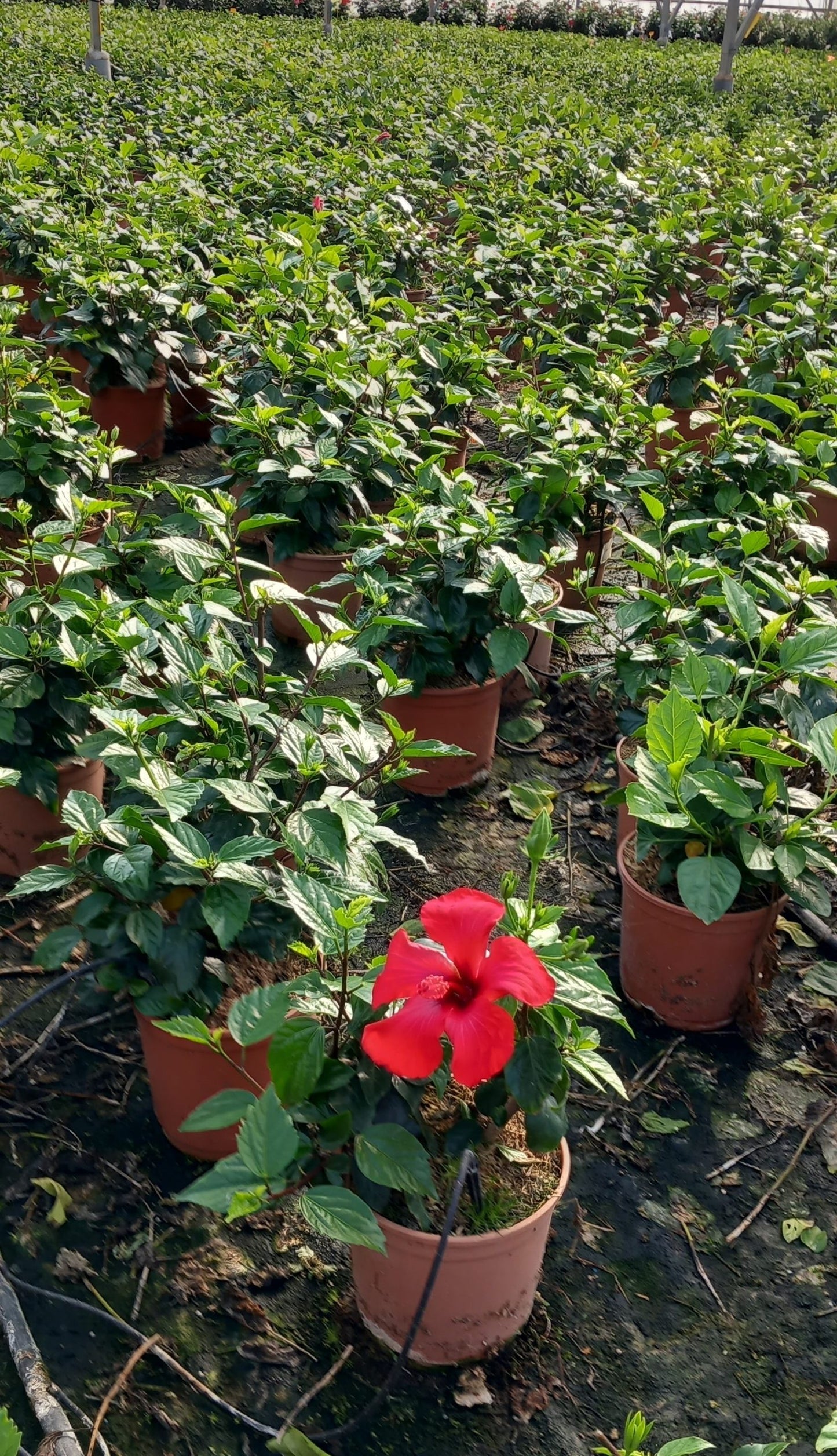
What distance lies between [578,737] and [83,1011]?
5.36ft

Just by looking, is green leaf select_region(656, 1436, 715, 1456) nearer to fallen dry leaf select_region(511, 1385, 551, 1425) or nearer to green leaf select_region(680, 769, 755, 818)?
fallen dry leaf select_region(511, 1385, 551, 1425)

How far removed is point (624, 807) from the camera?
9.04ft

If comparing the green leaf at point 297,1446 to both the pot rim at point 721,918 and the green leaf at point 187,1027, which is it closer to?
the green leaf at point 187,1027

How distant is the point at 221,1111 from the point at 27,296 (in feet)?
19.9

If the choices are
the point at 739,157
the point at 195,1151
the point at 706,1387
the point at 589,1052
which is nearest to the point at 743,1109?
the point at 706,1387

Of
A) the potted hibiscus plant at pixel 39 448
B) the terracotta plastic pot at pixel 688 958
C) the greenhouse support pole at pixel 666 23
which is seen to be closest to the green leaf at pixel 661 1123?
the terracotta plastic pot at pixel 688 958

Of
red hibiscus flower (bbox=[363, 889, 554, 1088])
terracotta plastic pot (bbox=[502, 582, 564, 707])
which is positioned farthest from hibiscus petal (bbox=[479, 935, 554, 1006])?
terracotta plastic pot (bbox=[502, 582, 564, 707])

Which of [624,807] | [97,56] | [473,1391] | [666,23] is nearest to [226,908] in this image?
[473,1391]

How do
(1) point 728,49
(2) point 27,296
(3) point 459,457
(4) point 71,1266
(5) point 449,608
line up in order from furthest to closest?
(1) point 728,49 → (2) point 27,296 → (3) point 459,457 → (5) point 449,608 → (4) point 71,1266

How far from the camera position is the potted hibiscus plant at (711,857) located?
81.8 inches

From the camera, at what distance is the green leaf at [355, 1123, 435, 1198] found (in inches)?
59.2

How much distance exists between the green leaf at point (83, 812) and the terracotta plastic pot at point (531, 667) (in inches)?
69.8

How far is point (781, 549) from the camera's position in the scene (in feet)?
9.93

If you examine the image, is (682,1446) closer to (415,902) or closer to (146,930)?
(146,930)
